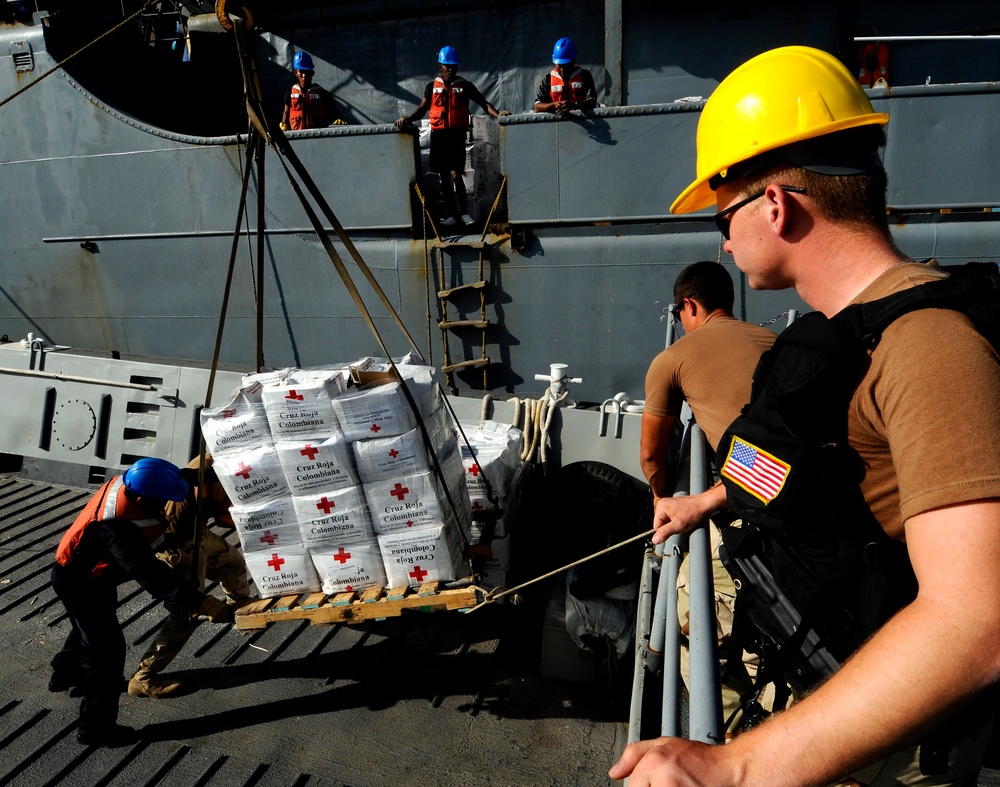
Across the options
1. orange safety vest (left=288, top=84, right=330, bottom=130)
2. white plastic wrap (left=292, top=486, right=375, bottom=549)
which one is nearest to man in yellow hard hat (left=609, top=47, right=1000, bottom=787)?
white plastic wrap (left=292, top=486, right=375, bottom=549)

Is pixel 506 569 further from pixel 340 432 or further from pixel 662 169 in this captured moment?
pixel 662 169

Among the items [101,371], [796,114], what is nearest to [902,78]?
[796,114]

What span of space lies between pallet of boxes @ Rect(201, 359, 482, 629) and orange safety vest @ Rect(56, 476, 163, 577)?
0.84 metres

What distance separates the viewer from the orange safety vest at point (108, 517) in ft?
11.6

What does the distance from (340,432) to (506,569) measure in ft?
5.72

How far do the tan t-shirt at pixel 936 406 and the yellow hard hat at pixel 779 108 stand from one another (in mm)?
516

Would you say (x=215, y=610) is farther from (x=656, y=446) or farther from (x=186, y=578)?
(x=656, y=446)

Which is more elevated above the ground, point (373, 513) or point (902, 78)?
point (902, 78)

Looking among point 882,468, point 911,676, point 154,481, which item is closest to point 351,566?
point 154,481

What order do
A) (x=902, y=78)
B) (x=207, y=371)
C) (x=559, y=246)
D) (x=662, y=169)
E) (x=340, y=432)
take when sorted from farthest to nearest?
(x=902, y=78) < (x=207, y=371) < (x=559, y=246) < (x=662, y=169) < (x=340, y=432)

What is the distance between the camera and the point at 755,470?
1241mm

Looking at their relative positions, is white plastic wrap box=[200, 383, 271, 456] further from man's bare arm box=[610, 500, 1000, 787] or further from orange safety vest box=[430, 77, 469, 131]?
orange safety vest box=[430, 77, 469, 131]

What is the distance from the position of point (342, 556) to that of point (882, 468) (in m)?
2.64

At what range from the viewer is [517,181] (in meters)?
5.80
